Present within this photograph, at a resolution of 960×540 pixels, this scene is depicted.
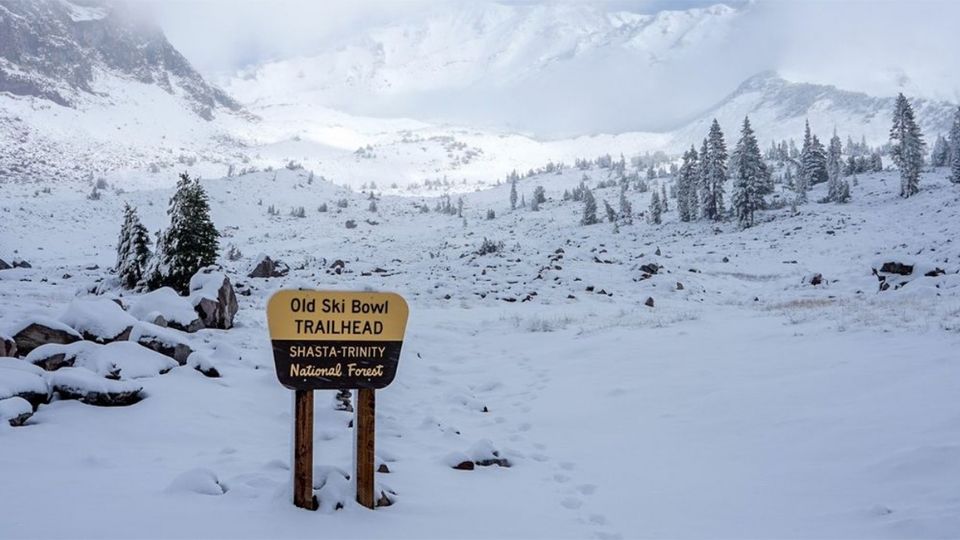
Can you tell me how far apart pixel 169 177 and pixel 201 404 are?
13987 cm

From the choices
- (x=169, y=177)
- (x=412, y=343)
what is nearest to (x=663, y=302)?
(x=412, y=343)

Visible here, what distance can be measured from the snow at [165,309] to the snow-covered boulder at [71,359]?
4235mm

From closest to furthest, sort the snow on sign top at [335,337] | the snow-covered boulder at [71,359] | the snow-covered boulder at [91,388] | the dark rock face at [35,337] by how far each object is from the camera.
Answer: the snow on sign top at [335,337] < the snow-covered boulder at [91,388] < the snow-covered boulder at [71,359] < the dark rock face at [35,337]

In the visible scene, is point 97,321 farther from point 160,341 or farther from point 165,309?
point 165,309

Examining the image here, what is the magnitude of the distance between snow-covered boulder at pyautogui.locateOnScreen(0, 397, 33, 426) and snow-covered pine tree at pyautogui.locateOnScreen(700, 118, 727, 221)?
244 feet

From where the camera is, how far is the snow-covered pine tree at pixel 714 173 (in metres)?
71.7

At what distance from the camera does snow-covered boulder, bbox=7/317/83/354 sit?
839 centimetres

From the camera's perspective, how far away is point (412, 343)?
15305 mm

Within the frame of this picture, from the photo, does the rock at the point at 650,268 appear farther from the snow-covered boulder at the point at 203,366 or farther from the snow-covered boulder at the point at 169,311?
the snow-covered boulder at the point at 203,366

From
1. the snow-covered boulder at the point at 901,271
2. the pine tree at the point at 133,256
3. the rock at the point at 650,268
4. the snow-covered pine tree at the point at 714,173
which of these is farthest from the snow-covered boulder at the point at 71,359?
the snow-covered pine tree at the point at 714,173

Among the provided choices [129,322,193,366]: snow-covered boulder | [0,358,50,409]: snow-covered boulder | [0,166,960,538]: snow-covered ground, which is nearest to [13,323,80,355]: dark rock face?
[0,166,960,538]: snow-covered ground

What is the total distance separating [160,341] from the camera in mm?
9562

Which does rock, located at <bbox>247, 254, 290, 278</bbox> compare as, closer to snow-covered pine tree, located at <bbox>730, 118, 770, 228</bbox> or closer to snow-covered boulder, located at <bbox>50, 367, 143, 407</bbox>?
snow-covered boulder, located at <bbox>50, 367, 143, 407</bbox>

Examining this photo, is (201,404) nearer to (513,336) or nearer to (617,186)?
(513,336)
